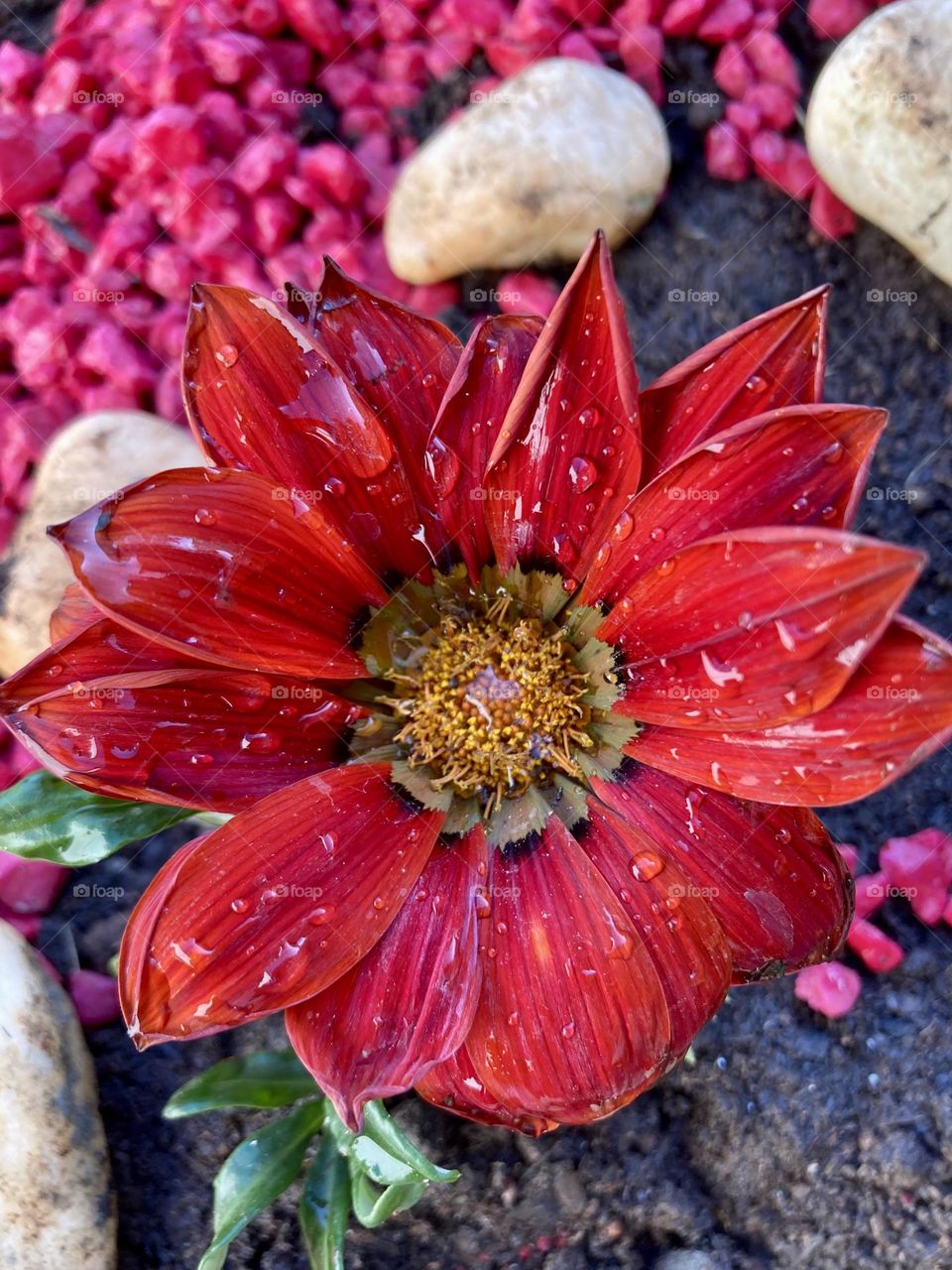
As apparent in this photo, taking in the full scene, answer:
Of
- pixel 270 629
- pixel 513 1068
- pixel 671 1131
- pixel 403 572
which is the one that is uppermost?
pixel 270 629

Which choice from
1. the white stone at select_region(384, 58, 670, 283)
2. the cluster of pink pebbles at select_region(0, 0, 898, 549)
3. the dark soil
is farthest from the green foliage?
the white stone at select_region(384, 58, 670, 283)

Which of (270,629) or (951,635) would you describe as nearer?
(270,629)

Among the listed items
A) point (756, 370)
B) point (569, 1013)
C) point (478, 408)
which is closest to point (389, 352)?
point (478, 408)

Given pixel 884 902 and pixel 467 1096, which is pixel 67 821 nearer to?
pixel 467 1096

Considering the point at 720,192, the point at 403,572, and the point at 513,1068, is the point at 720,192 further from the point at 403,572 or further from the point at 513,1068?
the point at 513,1068

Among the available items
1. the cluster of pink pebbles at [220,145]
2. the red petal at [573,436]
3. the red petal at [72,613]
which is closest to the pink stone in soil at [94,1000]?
the red petal at [72,613]

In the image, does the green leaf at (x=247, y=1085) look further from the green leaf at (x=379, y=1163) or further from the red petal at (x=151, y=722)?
the red petal at (x=151, y=722)

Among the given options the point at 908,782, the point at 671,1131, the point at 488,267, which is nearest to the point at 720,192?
the point at 488,267
